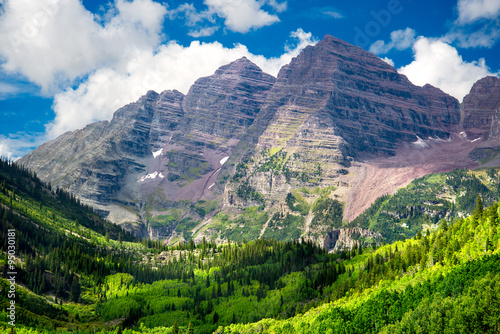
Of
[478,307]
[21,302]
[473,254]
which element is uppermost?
[473,254]

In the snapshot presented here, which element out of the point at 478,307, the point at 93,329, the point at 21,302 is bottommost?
the point at 93,329

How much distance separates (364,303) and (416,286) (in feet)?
63.1

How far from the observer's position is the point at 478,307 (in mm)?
119062

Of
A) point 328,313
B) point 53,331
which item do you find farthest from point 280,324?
point 53,331

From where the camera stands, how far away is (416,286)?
147750mm

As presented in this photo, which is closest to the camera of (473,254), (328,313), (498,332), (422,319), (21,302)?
(498,332)

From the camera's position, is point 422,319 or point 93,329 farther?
point 93,329

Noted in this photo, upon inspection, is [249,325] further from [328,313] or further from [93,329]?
[93,329]

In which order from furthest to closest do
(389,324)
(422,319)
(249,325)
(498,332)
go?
(249,325) → (389,324) → (422,319) → (498,332)

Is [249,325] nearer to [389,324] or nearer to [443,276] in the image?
[389,324]

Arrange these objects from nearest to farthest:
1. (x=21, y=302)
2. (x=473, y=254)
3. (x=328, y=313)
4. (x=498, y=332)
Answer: (x=498, y=332) → (x=473, y=254) → (x=328, y=313) → (x=21, y=302)

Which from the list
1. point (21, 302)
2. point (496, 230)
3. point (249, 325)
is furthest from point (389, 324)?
point (21, 302)

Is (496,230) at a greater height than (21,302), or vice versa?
(496,230)

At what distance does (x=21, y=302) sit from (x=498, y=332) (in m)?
173
